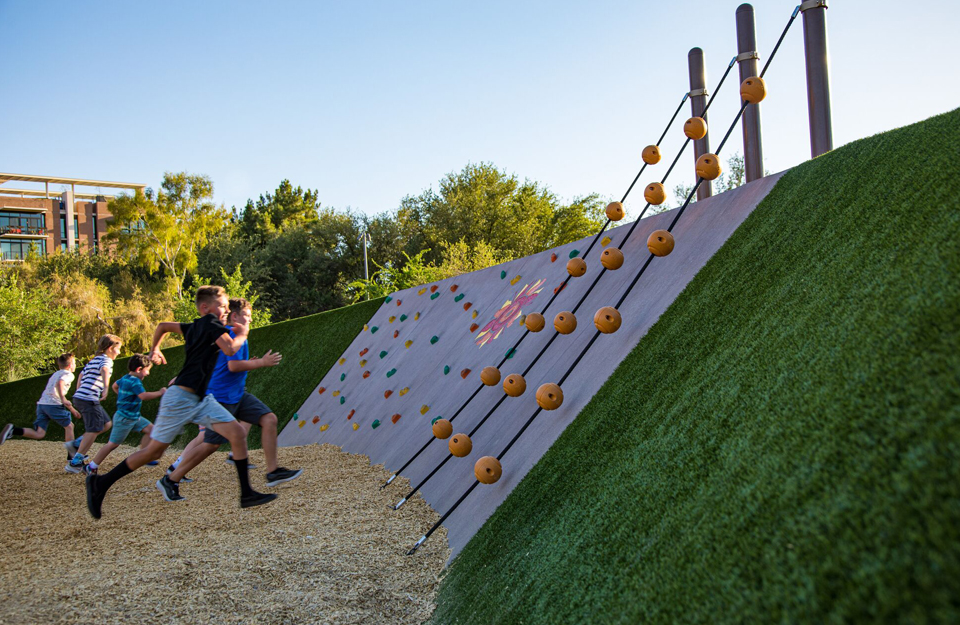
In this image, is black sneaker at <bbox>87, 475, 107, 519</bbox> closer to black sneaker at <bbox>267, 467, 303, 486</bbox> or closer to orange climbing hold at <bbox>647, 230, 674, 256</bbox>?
black sneaker at <bbox>267, 467, 303, 486</bbox>

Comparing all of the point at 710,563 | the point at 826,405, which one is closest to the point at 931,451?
the point at 826,405

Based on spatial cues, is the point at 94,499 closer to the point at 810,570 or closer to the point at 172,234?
the point at 810,570

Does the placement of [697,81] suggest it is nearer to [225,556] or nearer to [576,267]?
[576,267]

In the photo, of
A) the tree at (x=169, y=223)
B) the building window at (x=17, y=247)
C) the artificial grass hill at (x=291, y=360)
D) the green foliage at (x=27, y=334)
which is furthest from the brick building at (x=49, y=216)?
the artificial grass hill at (x=291, y=360)

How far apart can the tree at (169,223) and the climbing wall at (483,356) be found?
94.7 feet

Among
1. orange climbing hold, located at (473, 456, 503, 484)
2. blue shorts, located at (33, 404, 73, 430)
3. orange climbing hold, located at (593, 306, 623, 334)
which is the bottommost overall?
blue shorts, located at (33, 404, 73, 430)

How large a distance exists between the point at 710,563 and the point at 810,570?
32 cm

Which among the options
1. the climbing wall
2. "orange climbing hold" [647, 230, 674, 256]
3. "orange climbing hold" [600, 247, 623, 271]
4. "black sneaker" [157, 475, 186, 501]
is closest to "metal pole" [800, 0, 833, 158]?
the climbing wall

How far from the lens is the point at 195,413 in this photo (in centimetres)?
443

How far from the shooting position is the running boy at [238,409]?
15.7 feet

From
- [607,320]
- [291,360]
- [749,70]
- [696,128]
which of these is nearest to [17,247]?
[291,360]

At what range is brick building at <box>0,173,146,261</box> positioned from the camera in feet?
176

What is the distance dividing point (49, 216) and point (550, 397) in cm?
6532

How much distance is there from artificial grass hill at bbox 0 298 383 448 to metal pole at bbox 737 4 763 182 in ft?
18.2
